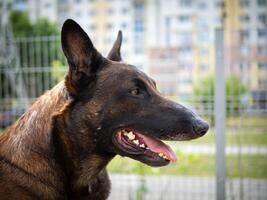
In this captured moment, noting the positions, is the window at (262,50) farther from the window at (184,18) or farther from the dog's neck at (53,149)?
the window at (184,18)

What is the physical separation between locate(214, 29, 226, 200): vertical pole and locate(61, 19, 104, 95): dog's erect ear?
256cm

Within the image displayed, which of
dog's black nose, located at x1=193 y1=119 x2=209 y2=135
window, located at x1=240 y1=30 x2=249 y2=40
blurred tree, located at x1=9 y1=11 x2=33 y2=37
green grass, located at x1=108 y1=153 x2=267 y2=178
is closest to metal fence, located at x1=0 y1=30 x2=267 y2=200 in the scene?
green grass, located at x1=108 y1=153 x2=267 y2=178

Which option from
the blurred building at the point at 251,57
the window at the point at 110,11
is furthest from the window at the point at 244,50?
the window at the point at 110,11

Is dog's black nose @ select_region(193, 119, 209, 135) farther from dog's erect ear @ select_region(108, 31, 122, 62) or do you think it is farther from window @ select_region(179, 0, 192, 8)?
window @ select_region(179, 0, 192, 8)

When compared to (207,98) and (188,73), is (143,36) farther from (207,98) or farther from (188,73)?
(207,98)

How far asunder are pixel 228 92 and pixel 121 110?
377cm

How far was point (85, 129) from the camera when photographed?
3.05m

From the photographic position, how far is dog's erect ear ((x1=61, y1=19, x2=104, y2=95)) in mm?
3004

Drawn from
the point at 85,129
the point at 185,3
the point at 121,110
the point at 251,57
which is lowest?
the point at 185,3

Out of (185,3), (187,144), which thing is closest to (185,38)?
(187,144)

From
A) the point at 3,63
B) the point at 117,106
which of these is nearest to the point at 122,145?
the point at 117,106

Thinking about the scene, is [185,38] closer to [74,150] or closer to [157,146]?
[157,146]

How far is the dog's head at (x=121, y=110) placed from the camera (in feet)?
9.81

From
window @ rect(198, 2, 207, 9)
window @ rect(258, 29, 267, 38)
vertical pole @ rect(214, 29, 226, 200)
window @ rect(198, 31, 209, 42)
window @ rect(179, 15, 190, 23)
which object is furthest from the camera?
window @ rect(198, 2, 207, 9)
